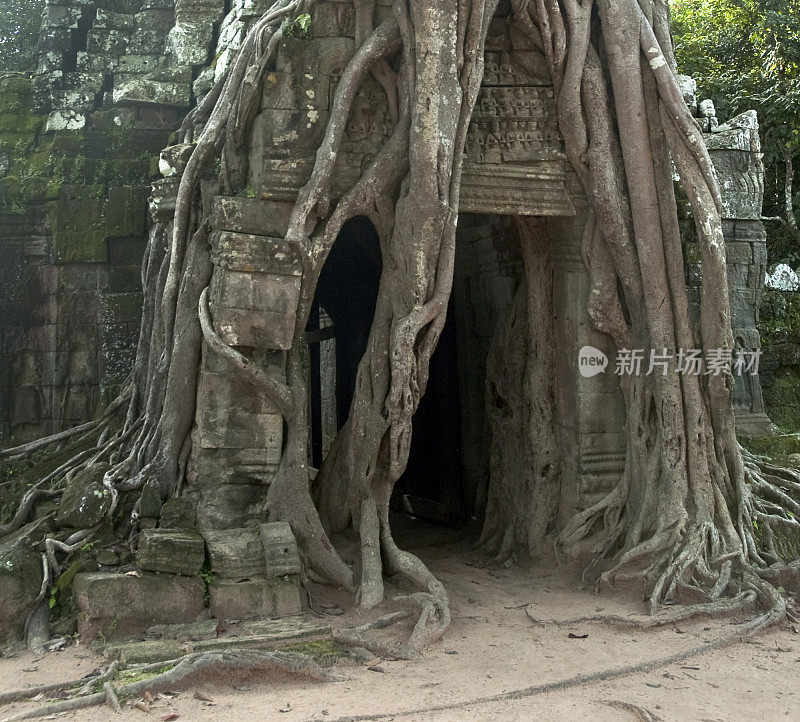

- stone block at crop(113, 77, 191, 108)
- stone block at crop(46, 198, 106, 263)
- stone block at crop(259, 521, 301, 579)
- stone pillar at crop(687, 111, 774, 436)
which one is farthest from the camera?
stone block at crop(113, 77, 191, 108)

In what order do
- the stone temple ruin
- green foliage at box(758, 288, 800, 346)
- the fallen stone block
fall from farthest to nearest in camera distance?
green foliage at box(758, 288, 800, 346), the stone temple ruin, the fallen stone block

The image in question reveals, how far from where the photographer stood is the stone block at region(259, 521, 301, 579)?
14.0 feet

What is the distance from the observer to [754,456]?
5664mm

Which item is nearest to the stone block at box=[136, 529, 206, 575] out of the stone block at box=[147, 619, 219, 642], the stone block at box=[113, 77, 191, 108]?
the stone block at box=[147, 619, 219, 642]

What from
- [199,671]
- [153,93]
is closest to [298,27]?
[153,93]

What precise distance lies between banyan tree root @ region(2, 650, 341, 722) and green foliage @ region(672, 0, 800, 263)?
704 centimetres

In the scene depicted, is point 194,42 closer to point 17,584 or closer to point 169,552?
point 169,552

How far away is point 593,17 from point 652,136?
813 mm

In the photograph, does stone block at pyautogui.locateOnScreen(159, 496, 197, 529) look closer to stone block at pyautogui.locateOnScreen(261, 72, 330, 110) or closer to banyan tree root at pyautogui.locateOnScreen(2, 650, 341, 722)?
banyan tree root at pyautogui.locateOnScreen(2, 650, 341, 722)

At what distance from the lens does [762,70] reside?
8.91 m

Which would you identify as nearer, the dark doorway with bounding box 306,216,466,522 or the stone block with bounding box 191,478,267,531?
the stone block with bounding box 191,478,267,531

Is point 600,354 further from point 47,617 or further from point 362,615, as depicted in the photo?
point 47,617

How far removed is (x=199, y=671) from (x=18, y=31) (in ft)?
18.9

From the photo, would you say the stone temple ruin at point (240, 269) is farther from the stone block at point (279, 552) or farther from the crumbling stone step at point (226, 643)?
the crumbling stone step at point (226, 643)
